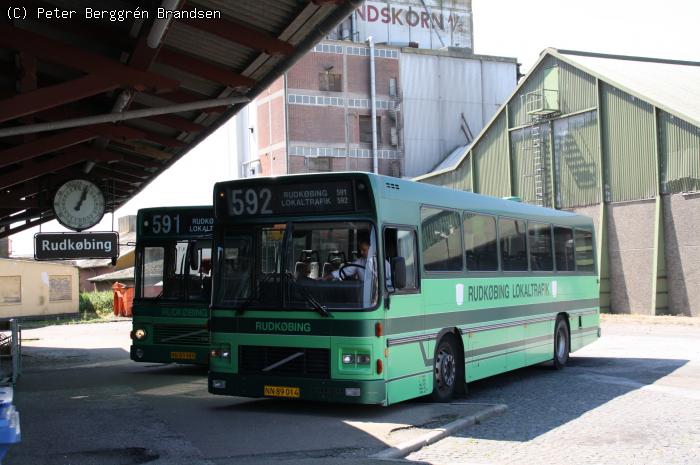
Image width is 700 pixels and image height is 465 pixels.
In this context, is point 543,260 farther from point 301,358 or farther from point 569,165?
point 569,165

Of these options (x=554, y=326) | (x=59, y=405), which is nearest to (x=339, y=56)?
(x=554, y=326)

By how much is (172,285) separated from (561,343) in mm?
7551

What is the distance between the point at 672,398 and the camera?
39.1 feet

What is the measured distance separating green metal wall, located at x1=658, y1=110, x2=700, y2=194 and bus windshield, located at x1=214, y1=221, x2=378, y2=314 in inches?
954

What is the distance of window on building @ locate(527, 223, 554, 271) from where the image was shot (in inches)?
590

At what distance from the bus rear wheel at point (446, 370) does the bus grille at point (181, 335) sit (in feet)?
16.3

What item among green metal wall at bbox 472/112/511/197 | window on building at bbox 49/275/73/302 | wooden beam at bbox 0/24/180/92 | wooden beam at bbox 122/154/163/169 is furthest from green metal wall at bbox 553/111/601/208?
window on building at bbox 49/275/73/302

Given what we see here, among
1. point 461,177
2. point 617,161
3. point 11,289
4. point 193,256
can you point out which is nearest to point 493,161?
point 461,177

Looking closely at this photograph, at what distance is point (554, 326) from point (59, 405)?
29.5 ft

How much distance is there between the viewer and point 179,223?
15.8 metres

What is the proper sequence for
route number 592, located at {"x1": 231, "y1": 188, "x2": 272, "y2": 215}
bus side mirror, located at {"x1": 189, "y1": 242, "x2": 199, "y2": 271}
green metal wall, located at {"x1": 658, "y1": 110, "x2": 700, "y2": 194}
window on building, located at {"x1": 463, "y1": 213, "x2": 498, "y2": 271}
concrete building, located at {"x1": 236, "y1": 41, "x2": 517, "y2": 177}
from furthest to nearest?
concrete building, located at {"x1": 236, "y1": 41, "x2": 517, "y2": 177} → green metal wall, located at {"x1": 658, "y1": 110, "x2": 700, "y2": 194} → bus side mirror, located at {"x1": 189, "y1": 242, "x2": 199, "y2": 271} → window on building, located at {"x1": 463, "y1": 213, "x2": 498, "y2": 271} → route number 592, located at {"x1": 231, "y1": 188, "x2": 272, "y2": 215}

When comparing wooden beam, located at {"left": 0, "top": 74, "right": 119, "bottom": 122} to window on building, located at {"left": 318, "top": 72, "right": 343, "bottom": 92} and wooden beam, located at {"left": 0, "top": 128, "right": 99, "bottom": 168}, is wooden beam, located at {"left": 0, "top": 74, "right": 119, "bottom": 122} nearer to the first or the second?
wooden beam, located at {"left": 0, "top": 128, "right": 99, "bottom": 168}

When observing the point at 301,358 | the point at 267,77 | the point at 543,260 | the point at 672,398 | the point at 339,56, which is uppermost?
the point at 339,56

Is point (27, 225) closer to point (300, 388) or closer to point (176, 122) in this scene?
point (176, 122)
